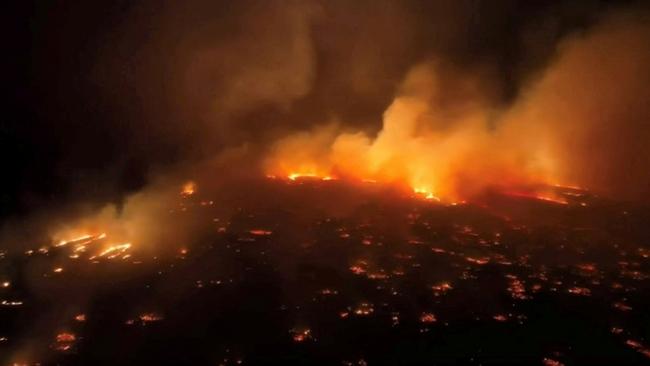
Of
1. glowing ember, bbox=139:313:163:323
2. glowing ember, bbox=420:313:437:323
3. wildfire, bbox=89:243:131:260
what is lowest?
glowing ember, bbox=420:313:437:323

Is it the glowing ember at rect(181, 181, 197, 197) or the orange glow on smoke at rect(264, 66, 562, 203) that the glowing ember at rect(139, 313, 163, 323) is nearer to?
the glowing ember at rect(181, 181, 197, 197)

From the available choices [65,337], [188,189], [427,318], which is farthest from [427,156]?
[65,337]

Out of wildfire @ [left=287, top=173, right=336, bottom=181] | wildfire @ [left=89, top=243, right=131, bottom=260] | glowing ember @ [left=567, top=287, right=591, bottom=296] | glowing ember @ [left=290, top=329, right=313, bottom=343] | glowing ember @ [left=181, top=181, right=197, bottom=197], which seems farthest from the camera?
wildfire @ [left=287, top=173, right=336, bottom=181]

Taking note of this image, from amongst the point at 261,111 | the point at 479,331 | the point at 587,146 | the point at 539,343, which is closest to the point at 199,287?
the point at 479,331

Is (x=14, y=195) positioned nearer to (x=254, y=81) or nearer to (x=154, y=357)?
(x=154, y=357)

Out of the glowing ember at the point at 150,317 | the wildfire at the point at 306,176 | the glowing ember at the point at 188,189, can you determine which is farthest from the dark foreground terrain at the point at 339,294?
the wildfire at the point at 306,176

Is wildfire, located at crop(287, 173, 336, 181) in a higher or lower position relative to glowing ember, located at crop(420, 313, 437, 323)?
higher

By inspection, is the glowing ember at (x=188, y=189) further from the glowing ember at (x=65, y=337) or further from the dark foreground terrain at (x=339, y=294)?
the glowing ember at (x=65, y=337)

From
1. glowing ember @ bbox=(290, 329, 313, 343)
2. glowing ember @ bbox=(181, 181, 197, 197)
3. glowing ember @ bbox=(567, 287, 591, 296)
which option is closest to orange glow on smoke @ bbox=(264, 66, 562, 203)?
glowing ember @ bbox=(181, 181, 197, 197)

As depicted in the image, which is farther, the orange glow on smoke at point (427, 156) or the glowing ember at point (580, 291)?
the orange glow on smoke at point (427, 156)
